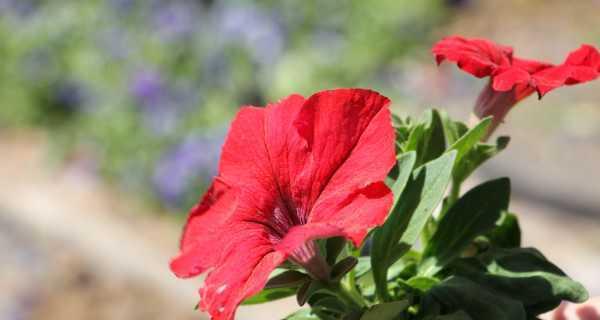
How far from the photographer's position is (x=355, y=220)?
0.59 metres

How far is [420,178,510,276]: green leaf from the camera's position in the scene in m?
0.79

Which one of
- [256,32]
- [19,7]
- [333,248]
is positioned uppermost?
[19,7]

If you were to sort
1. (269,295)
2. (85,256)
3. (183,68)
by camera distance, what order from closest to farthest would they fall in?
(269,295) → (85,256) → (183,68)

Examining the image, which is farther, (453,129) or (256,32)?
(256,32)

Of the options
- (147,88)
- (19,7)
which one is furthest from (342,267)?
(19,7)

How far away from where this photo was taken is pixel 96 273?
3.64 metres

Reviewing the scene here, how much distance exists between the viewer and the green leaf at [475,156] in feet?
2.48

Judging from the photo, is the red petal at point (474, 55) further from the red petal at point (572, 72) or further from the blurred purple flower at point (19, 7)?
the blurred purple flower at point (19, 7)

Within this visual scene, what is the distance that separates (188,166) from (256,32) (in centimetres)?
99

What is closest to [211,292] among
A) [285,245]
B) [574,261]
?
[285,245]

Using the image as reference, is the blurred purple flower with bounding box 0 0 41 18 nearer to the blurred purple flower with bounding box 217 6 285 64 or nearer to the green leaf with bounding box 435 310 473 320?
the blurred purple flower with bounding box 217 6 285 64

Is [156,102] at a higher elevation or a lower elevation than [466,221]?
higher

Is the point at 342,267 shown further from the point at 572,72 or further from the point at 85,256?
the point at 85,256

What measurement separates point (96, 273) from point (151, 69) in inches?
40.4
